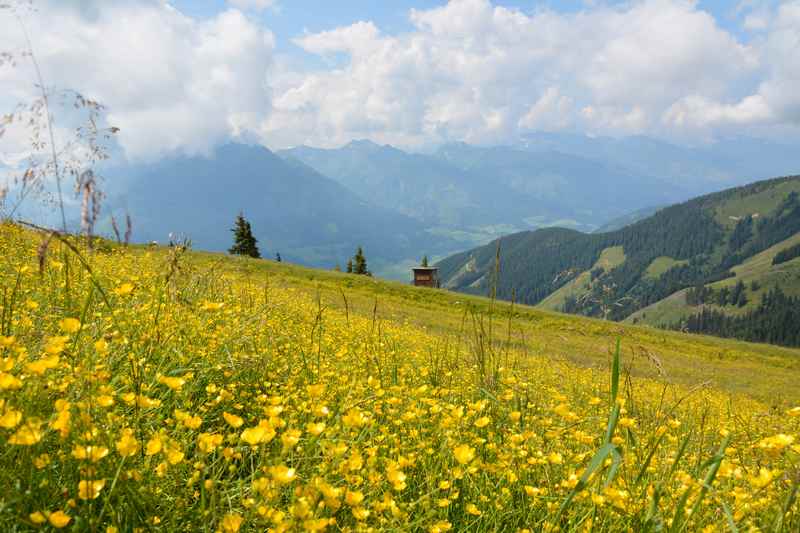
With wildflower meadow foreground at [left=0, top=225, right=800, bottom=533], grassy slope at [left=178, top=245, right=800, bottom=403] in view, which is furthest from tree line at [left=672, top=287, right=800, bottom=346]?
wildflower meadow foreground at [left=0, top=225, right=800, bottom=533]

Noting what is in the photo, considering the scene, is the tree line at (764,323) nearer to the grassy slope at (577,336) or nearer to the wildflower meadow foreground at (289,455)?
the grassy slope at (577,336)

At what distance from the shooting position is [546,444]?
148 inches

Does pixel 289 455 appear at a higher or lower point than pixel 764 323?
higher

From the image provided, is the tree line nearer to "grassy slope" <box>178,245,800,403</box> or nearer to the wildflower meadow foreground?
"grassy slope" <box>178,245,800,403</box>

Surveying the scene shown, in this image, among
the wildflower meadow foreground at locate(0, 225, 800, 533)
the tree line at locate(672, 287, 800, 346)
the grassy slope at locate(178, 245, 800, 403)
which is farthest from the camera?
the tree line at locate(672, 287, 800, 346)

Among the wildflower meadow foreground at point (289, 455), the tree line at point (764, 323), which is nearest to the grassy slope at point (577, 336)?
the wildflower meadow foreground at point (289, 455)

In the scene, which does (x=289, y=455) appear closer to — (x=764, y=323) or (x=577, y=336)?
(x=577, y=336)

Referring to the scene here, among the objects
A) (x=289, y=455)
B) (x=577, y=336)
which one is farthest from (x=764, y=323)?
(x=289, y=455)

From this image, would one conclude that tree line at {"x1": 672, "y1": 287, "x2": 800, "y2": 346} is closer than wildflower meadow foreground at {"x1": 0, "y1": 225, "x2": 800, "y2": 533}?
No

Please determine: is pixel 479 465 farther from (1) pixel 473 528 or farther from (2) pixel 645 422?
(2) pixel 645 422

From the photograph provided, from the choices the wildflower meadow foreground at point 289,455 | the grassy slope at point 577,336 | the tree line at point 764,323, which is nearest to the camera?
the wildflower meadow foreground at point 289,455

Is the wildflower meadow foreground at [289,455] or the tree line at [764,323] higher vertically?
the wildflower meadow foreground at [289,455]

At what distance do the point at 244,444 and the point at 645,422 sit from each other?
465cm

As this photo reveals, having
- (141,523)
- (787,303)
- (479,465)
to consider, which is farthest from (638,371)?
(787,303)
